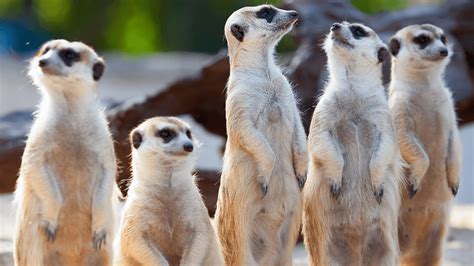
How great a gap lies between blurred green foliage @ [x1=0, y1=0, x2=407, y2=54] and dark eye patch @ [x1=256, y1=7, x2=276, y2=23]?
1711 cm

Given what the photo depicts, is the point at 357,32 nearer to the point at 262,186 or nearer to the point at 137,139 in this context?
the point at 262,186

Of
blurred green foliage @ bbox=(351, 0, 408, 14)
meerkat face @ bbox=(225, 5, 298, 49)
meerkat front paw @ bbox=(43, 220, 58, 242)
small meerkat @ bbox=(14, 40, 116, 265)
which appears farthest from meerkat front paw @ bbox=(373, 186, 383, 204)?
blurred green foliage @ bbox=(351, 0, 408, 14)

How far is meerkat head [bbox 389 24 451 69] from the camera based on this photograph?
23.6ft

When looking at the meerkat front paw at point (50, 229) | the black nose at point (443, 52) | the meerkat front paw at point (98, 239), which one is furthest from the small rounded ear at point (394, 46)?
the meerkat front paw at point (50, 229)

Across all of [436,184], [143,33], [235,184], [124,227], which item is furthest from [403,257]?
[143,33]

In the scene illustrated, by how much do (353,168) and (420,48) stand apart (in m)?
1.13

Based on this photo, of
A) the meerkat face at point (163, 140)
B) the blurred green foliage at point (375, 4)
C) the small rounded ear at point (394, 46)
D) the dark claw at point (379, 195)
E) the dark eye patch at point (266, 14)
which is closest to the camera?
the meerkat face at point (163, 140)

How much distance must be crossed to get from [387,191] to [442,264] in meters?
1.41

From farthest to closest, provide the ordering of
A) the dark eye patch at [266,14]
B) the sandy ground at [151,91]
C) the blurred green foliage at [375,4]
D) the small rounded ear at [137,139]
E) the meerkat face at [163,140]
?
the blurred green foliage at [375,4]
the sandy ground at [151,91]
the dark eye patch at [266,14]
the small rounded ear at [137,139]
the meerkat face at [163,140]

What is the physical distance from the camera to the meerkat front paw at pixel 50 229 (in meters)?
6.19

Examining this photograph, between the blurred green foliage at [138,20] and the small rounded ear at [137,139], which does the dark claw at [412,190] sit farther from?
the blurred green foliage at [138,20]

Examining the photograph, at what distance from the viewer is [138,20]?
1055 inches

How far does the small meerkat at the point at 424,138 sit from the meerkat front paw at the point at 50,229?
2083 millimetres

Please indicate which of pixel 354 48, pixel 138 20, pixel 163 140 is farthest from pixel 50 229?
pixel 138 20
